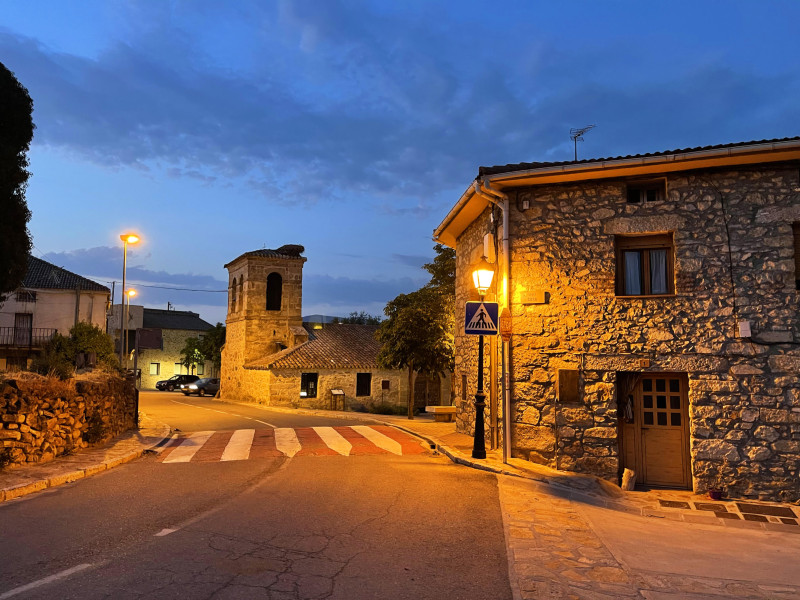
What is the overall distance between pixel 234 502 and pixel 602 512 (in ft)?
16.1

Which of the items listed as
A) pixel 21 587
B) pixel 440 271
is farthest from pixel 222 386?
pixel 21 587

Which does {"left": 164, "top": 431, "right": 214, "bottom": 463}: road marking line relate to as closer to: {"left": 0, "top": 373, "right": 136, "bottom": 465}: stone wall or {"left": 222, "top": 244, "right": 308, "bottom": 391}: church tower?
{"left": 0, "top": 373, "right": 136, "bottom": 465}: stone wall

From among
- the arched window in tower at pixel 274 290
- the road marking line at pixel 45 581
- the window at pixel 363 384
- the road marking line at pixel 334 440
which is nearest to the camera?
the road marking line at pixel 45 581

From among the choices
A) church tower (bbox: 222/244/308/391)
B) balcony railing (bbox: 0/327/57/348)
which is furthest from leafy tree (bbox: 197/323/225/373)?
balcony railing (bbox: 0/327/57/348)

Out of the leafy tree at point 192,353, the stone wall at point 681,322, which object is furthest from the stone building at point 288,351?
the stone wall at point 681,322

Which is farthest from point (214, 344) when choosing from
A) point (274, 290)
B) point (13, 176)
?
point (13, 176)

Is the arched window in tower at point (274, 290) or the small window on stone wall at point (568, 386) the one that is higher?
the arched window in tower at point (274, 290)

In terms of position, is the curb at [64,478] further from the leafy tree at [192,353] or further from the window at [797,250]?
the leafy tree at [192,353]

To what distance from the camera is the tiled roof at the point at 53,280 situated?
33250 mm

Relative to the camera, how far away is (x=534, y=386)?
33.3ft

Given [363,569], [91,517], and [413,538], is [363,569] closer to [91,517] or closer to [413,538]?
[413,538]

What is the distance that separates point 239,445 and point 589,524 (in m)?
8.05

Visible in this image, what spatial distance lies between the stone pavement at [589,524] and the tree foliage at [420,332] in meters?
10.5

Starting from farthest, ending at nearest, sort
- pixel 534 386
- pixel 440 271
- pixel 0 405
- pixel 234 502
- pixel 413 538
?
pixel 440 271, pixel 534 386, pixel 0 405, pixel 234 502, pixel 413 538
